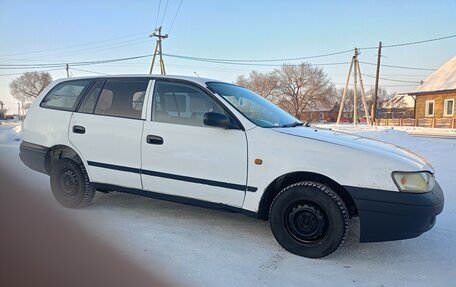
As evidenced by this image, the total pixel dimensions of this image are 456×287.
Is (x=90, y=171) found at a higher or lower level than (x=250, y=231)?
higher

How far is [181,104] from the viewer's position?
12.8 ft

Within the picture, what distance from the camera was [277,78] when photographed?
49.4m

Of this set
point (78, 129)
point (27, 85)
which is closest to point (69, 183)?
point (78, 129)

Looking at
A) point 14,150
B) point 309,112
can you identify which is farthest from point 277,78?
point 14,150

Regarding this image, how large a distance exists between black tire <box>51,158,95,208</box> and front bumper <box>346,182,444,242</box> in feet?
10.5

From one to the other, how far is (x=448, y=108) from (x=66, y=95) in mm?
31541

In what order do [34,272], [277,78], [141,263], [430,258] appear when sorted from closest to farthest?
1. [34,272]
2. [141,263]
3. [430,258]
4. [277,78]

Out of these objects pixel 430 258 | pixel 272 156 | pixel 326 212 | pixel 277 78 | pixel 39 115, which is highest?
pixel 277 78

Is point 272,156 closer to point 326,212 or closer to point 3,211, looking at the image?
point 326,212

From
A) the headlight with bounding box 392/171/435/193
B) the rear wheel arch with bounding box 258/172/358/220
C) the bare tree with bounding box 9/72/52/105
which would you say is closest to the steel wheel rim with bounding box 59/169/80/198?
the rear wheel arch with bounding box 258/172/358/220

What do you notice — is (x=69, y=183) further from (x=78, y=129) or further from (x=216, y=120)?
(x=216, y=120)

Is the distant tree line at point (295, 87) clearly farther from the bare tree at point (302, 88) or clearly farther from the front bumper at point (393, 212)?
the front bumper at point (393, 212)

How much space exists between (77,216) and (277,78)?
1859 inches

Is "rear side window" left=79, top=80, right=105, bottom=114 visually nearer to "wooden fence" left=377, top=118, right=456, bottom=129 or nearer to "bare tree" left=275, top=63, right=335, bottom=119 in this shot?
"wooden fence" left=377, top=118, right=456, bottom=129
